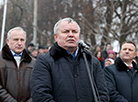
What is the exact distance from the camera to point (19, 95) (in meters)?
3.86

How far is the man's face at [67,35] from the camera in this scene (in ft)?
9.58

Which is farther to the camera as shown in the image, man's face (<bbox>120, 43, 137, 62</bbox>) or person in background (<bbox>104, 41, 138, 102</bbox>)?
man's face (<bbox>120, 43, 137, 62</bbox>)

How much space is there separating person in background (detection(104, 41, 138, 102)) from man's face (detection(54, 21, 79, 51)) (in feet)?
5.21

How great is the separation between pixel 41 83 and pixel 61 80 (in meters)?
0.25

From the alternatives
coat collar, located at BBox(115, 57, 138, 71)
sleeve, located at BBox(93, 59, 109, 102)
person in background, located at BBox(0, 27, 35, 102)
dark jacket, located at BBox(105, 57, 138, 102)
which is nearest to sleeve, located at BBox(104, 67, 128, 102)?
dark jacket, located at BBox(105, 57, 138, 102)

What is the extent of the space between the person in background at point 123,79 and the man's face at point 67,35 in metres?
1.59

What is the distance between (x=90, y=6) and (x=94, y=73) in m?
16.7

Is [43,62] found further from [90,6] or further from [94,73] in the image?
[90,6]

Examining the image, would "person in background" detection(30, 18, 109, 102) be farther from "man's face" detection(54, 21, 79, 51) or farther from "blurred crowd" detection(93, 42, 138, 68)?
"blurred crowd" detection(93, 42, 138, 68)

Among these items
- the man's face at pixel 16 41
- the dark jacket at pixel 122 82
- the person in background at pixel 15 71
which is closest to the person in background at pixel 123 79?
the dark jacket at pixel 122 82

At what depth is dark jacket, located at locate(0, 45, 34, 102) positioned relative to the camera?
381 cm

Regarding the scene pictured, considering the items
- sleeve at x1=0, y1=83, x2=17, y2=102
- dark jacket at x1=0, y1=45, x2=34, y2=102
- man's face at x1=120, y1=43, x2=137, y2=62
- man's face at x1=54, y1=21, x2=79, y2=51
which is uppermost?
man's face at x1=54, y1=21, x2=79, y2=51

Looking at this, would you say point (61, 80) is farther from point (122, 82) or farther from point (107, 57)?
point (107, 57)

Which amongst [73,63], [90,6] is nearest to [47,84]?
[73,63]
